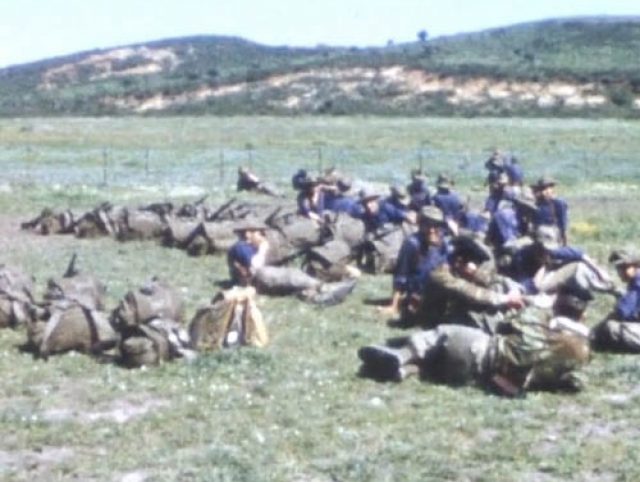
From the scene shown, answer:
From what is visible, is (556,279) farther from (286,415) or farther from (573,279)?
(286,415)

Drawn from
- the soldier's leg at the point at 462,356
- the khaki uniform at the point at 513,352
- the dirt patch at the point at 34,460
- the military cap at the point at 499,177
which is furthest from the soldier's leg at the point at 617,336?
the military cap at the point at 499,177

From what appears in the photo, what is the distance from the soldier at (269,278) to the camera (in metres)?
18.6

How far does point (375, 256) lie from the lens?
23.0 meters

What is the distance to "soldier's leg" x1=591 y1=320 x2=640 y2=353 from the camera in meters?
16.3

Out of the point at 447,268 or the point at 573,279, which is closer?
the point at 447,268

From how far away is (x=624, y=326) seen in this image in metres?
16.4

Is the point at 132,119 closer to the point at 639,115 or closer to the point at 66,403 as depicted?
the point at 639,115

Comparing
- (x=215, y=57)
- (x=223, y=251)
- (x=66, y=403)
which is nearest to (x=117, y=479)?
(x=66, y=403)

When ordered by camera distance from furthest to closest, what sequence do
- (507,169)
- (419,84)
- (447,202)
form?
(419,84), (507,169), (447,202)

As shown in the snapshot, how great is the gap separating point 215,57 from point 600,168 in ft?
376

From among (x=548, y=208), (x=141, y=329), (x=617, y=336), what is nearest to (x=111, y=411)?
(x=141, y=329)

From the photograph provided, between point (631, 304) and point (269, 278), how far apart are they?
514 cm

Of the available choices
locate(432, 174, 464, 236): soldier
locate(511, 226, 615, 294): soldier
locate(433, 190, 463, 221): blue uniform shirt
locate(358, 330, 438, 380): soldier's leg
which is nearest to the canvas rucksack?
locate(358, 330, 438, 380): soldier's leg

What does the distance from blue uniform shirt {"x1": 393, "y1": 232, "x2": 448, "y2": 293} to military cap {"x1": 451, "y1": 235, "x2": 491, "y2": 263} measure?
421 millimetres
